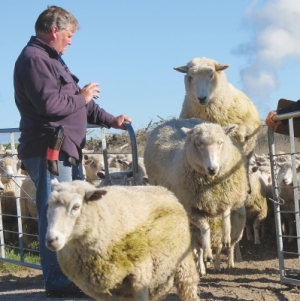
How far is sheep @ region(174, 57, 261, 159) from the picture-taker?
847 centimetres

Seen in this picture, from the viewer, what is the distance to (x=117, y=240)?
15.0ft

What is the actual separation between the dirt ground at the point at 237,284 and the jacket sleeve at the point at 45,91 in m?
1.82

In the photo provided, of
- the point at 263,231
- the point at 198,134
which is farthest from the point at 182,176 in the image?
the point at 263,231

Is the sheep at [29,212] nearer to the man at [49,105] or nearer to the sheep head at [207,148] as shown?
the sheep head at [207,148]

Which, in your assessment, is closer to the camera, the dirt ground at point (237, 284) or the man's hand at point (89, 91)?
the man's hand at point (89, 91)

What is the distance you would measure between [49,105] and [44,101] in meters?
0.05

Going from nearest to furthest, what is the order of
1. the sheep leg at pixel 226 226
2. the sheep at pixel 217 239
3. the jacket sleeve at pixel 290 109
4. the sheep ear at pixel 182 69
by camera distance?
the jacket sleeve at pixel 290 109 → the sheep leg at pixel 226 226 → the sheep at pixel 217 239 → the sheep ear at pixel 182 69

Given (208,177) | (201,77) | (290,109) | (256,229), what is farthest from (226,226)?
(256,229)

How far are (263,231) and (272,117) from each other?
497 cm

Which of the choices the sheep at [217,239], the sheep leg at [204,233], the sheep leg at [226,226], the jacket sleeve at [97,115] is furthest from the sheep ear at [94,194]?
the sheep at [217,239]

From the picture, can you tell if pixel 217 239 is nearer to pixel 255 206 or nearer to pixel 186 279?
pixel 255 206

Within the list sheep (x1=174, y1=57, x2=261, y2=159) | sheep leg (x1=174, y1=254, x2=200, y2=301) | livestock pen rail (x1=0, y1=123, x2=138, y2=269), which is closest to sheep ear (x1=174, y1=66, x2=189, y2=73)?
sheep (x1=174, y1=57, x2=261, y2=159)

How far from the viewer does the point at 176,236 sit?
5.01 m

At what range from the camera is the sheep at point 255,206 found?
35.1 feet
